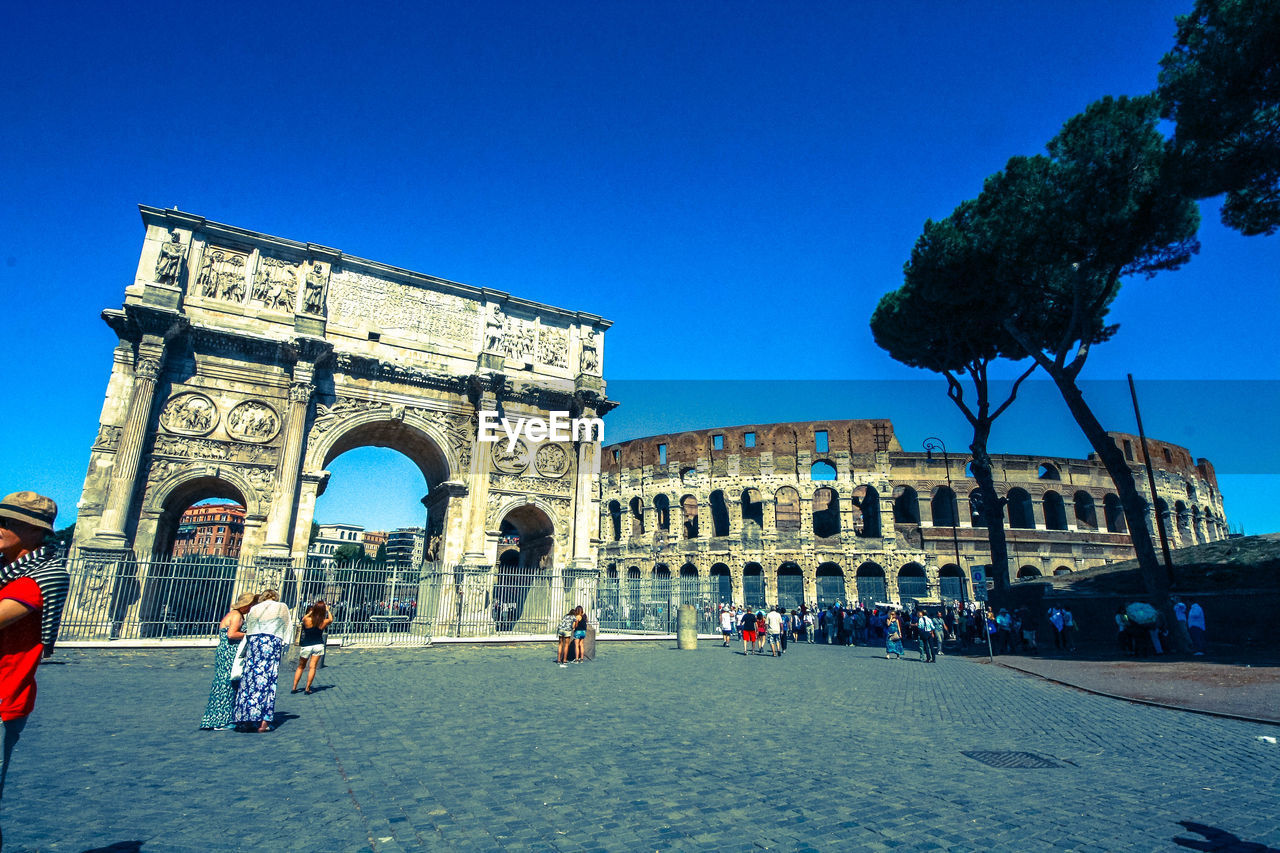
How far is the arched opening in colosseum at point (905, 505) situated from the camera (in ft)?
110

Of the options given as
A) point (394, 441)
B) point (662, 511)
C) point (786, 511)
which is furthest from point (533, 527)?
point (786, 511)

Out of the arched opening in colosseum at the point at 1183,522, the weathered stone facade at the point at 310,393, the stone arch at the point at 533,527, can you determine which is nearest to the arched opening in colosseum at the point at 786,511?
the weathered stone facade at the point at 310,393

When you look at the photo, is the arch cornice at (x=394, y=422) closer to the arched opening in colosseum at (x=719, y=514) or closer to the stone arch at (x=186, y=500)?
the stone arch at (x=186, y=500)

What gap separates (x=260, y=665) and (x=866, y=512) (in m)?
34.1

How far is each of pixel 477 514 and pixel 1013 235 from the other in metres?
16.8

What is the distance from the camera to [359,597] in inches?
632

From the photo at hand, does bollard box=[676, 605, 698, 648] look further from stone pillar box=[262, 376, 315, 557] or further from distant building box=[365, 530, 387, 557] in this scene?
distant building box=[365, 530, 387, 557]

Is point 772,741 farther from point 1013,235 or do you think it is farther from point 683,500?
point 683,500

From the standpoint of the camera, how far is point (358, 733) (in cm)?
543

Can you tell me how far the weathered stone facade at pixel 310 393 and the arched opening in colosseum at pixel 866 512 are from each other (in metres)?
18.4

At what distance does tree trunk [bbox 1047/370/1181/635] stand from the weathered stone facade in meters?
13.5

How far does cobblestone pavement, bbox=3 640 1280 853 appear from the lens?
3090 millimetres

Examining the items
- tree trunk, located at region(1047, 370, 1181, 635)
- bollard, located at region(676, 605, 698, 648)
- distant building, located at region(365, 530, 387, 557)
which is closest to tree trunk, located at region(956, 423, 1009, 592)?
tree trunk, located at region(1047, 370, 1181, 635)

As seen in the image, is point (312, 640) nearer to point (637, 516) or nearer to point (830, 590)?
point (830, 590)
